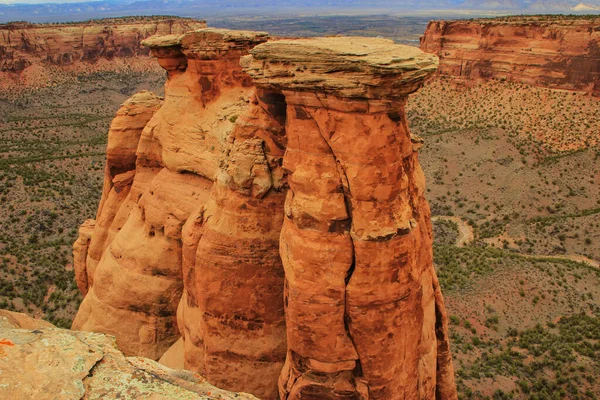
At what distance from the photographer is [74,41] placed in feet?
362

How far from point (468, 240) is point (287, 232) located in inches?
1508

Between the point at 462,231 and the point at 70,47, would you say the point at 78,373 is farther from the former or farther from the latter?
the point at 70,47

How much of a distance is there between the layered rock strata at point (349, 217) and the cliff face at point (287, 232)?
31 mm

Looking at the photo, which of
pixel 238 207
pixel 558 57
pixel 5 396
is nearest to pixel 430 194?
pixel 558 57

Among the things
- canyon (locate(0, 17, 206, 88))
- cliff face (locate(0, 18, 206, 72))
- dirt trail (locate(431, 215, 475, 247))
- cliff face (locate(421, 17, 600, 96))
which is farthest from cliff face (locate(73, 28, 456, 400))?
cliff face (locate(0, 18, 206, 72))

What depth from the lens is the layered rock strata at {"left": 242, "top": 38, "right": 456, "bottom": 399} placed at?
10.8m

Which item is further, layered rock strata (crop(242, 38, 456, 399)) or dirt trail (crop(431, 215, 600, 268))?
dirt trail (crop(431, 215, 600, 268))

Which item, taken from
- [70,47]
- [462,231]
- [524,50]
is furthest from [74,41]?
[462,231]

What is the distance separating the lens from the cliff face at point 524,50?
220 ft

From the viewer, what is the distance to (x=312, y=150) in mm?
11586

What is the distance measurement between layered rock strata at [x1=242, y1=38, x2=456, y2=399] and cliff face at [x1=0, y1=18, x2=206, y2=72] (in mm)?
103973

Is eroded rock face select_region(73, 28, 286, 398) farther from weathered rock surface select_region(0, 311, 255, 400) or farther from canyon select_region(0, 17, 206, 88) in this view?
canyon select_region(0, 17, 206, 88)

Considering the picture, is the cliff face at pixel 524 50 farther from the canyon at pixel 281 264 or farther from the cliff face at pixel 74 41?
the cliff face at pixel 74 41

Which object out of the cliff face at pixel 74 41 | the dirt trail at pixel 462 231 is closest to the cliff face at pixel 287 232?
the dirt trail at pixel 462 231
